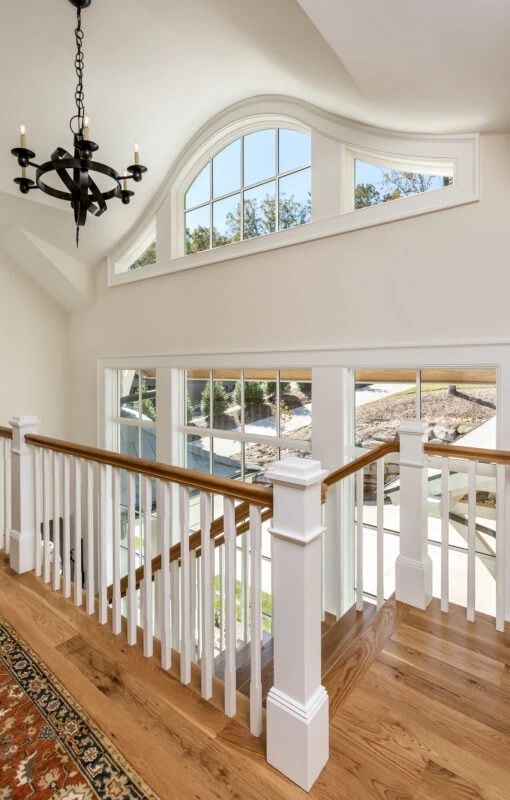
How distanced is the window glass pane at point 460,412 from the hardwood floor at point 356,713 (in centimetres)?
119

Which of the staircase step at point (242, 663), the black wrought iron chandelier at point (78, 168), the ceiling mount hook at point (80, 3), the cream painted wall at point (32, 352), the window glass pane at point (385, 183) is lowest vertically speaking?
the staircase step at point (242, 663)

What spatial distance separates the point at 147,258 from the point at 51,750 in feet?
15.4

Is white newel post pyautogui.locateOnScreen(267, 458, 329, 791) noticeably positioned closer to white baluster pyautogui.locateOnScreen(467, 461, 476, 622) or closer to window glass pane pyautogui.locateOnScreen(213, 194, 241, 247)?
white baluster pyautogui.locateOnScreen(467, 461, 476, 622)

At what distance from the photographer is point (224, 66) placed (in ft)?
10.8

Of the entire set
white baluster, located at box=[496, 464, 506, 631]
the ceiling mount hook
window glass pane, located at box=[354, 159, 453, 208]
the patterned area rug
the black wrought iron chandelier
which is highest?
the ceiling mount hook

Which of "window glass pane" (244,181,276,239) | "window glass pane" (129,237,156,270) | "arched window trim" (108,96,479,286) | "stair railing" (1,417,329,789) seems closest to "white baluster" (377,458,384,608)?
"stair railing" (1,417,329,789)

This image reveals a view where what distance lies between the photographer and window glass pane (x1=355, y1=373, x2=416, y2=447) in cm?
305

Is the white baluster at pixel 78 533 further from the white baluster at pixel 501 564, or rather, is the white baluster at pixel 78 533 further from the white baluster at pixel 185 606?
the white baluster at pixel 501 564

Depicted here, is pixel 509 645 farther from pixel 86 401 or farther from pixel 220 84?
pixel 86 401

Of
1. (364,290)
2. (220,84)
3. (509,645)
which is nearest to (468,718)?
(509,645)

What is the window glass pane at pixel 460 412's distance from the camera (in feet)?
8.95

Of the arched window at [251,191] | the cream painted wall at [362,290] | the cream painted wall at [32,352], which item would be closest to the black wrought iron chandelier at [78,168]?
the cream painted wall at [362,290]

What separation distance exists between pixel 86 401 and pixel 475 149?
5129 mm

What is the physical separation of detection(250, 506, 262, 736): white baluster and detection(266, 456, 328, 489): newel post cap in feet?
0.61
